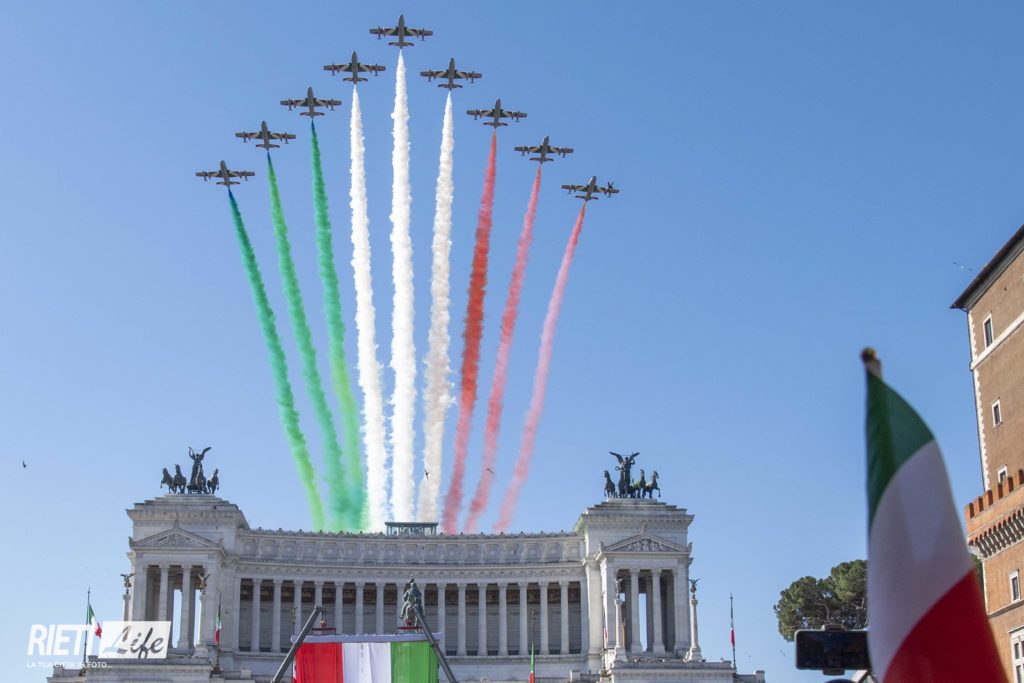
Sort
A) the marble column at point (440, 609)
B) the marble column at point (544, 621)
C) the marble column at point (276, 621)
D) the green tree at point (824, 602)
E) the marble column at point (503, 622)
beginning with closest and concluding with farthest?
the marble column at point (276, 621) → the marble column at point (503, 622) → the marble column at point (544, 621) → the marble column at point (440, 609) → the green tree at point (824, 602)

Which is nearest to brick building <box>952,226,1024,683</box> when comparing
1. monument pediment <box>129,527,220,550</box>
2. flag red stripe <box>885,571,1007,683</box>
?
flag red stripe <box>885,571,1007,683</box>

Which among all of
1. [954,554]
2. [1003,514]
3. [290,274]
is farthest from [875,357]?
[290,274]

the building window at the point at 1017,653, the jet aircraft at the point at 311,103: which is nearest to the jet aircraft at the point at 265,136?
the jet aircraft at the point at 311,103

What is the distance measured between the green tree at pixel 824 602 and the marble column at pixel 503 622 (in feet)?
95.3

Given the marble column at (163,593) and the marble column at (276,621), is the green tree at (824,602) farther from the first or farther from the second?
the marble column at (163,593)

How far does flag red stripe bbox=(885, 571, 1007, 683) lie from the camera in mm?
12203

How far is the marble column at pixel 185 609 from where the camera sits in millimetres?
121812

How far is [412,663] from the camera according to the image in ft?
232

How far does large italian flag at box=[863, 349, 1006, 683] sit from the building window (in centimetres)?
6611

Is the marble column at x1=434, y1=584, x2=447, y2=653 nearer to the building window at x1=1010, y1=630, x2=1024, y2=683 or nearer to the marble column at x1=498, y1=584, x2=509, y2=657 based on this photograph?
the marble column at x1=498, y1=584, x2=509, y2=657

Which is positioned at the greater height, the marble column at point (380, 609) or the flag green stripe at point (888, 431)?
the marble column at point (380, 609)

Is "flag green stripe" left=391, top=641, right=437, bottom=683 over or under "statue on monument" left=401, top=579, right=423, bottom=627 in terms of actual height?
under

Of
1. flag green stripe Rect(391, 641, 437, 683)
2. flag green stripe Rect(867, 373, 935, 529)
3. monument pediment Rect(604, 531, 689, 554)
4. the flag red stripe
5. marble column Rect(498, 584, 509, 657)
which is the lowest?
the flag red stripe

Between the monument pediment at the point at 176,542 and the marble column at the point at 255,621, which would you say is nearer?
the monument pediment at the point at 176,542
